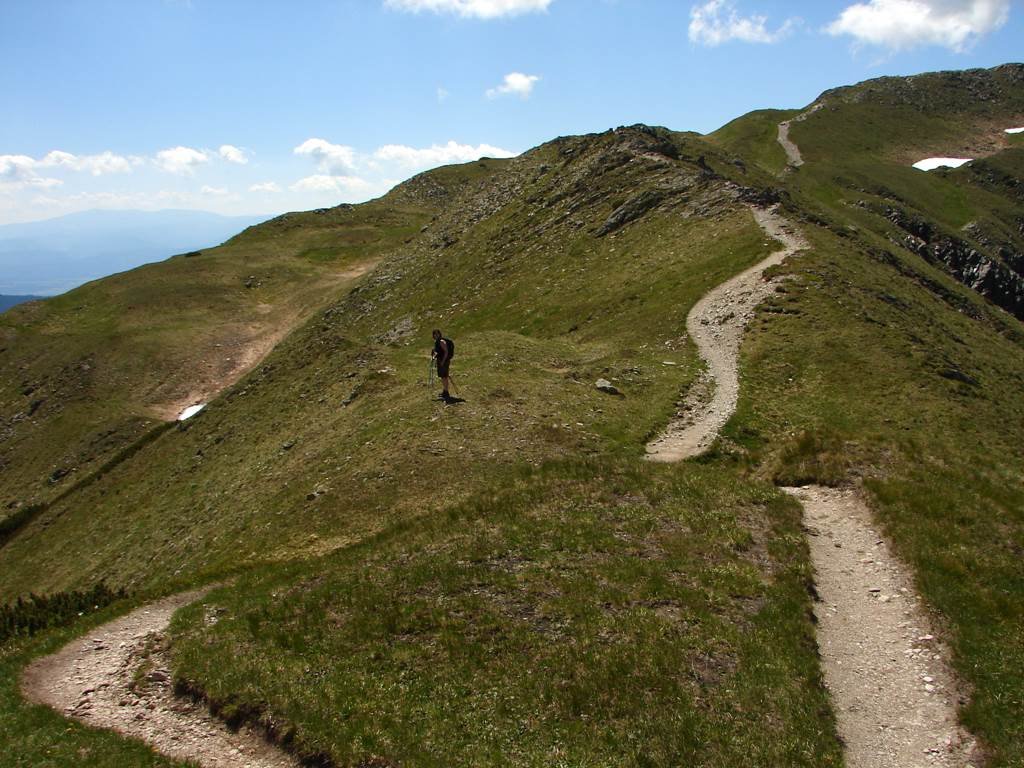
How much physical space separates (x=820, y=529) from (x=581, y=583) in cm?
977

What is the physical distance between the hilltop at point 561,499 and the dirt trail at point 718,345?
917mm

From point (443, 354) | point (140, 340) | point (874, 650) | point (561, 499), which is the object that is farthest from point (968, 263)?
point (140, 340)

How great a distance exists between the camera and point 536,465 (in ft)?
91.2

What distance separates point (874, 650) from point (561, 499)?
11.3 metres

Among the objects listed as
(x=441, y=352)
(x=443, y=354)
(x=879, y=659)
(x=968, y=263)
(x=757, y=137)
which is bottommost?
(x=879, y=659)

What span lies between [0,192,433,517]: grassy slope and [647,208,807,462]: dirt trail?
58.2 metres

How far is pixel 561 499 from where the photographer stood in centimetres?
2464

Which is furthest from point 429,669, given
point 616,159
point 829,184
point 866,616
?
point 829,184

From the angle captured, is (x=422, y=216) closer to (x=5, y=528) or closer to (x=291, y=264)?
(x=291, y=264)

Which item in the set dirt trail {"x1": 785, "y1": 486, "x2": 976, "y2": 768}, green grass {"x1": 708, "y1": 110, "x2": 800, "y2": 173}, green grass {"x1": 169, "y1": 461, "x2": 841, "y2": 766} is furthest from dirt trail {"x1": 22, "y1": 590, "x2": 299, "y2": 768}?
green grass {"x1": 708, "y1": 110, "x2": 800, "y2": 173}

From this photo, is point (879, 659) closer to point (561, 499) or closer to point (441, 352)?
point (561, 499)

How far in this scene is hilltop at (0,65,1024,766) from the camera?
48.6 ft

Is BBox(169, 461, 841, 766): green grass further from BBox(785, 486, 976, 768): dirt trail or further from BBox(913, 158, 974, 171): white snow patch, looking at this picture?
BBox(913, 158, 974, 171): white snow patch

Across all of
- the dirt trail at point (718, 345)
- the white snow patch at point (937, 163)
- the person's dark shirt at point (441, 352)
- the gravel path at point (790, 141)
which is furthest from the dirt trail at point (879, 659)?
the white snow patch at point (937, 163)
